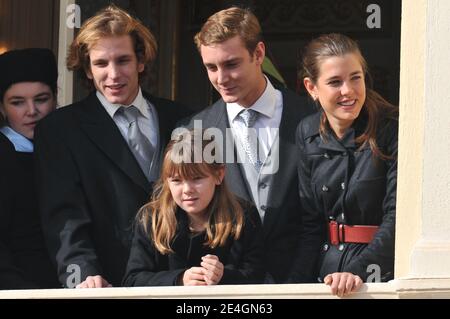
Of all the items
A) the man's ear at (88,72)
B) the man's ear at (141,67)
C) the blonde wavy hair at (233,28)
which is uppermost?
the blonde wavy hair at (233,28)

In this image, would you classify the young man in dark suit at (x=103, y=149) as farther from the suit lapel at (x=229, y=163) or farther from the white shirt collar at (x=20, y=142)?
the suit lapel at (x=229, y=163)

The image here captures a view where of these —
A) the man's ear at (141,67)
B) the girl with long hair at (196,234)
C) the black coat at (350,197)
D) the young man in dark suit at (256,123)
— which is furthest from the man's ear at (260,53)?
the man's ear at (141,67)

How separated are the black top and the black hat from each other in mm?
425

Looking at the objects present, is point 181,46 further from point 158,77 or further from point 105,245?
point 105,245

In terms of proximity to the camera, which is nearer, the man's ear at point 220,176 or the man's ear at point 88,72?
the man's ear at point 220,176

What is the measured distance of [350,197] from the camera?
39.9 ft

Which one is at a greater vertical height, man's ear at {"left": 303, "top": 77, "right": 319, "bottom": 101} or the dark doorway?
the dark doorway

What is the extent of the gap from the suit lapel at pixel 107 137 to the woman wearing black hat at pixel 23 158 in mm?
324

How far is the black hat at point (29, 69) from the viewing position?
13016mm

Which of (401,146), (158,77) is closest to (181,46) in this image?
(158,77)

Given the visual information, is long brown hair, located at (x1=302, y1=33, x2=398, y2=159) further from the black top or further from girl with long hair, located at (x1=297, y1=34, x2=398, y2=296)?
the black top

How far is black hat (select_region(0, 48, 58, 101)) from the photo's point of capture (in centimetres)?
1302

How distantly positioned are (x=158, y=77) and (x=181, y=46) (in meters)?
0.29

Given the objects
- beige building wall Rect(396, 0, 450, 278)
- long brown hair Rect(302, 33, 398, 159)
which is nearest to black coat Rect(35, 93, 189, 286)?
long brown hair Rect(302, 33, 398, 159)
